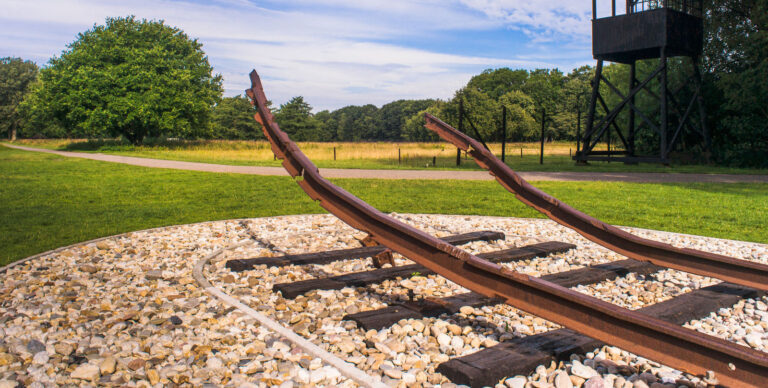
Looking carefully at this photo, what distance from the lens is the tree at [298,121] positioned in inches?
3226

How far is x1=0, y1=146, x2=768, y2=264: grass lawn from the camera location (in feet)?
25.5

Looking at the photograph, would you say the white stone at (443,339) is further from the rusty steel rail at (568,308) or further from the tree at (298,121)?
the tree at (298,121)

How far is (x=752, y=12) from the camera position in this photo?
19.4m

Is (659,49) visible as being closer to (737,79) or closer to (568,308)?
(737,79)

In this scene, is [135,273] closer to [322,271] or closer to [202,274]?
[202,274]

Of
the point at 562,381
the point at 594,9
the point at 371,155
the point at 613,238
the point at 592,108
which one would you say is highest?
the point at 594,9

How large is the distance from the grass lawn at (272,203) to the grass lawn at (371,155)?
6.65 metres

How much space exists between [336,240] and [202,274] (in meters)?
2.10

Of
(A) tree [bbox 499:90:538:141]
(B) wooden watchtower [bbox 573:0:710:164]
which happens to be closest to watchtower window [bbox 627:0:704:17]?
(B) wooden watchtower [bbox 573:0:710:164]

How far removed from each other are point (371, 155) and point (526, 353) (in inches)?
1053

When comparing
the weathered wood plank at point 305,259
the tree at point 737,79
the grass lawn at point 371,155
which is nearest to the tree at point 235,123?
the grass lawn at point 371,155

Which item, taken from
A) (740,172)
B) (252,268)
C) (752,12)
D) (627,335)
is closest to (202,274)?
(252,268)

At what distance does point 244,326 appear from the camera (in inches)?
138

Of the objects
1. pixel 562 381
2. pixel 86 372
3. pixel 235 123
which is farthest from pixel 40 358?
pixel 235 123
